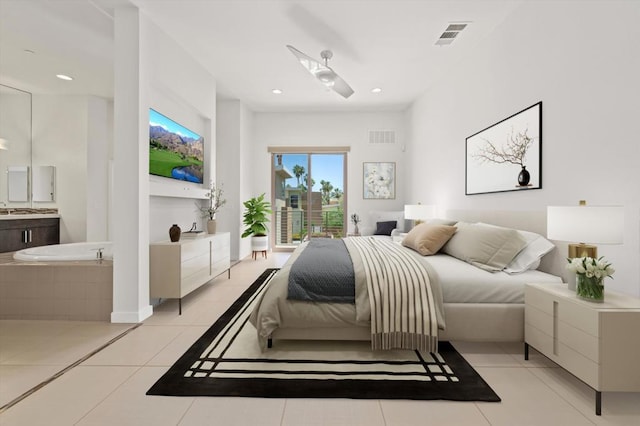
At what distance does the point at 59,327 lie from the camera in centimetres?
271

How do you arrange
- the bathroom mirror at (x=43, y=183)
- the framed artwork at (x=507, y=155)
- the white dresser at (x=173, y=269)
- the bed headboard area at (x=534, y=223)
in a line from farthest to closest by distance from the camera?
the bathroom mirror at (x=43, y=183) < the white dresser at (x=173, y=269) < the framed artwork at (x=507, y=155) < the bed headboard area at (x=534, y=223)

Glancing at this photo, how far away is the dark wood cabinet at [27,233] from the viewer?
164 inches

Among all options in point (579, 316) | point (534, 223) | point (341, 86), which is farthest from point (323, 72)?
point (579, 316)

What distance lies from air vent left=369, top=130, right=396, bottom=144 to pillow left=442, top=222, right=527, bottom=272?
12.8 feet

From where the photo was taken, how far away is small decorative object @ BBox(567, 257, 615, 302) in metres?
1.64

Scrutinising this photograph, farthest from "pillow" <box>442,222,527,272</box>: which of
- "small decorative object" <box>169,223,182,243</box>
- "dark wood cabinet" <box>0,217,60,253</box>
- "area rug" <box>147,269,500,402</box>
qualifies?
"dark wood cabinet" <box>0,217,60,253</box>

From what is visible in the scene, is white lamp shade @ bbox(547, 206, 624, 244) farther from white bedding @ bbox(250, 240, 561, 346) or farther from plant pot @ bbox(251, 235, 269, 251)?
plant pot @ bbox(251, 235, 269, 251)

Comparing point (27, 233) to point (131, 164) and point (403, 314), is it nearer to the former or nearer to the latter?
point (131, 164)

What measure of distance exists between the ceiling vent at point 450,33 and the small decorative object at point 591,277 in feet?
8.66

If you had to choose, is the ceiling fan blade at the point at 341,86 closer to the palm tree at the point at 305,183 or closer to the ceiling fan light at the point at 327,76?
the ceiling fan light at the point at 327,76

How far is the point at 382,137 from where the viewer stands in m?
6.43

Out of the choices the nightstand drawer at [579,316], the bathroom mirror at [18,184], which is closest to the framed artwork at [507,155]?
the nightstand drawer at [579,316]

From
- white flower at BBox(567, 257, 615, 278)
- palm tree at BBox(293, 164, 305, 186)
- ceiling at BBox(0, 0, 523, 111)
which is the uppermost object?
ceiling at BBox(0, 0, 523, 111)

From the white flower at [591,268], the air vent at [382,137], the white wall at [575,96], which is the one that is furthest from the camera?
the air vent at [382,137]
